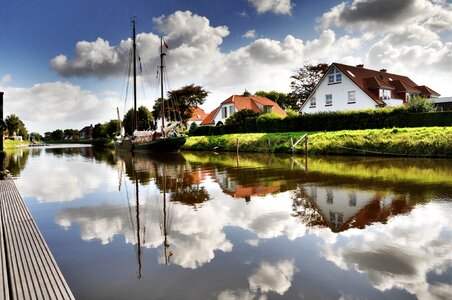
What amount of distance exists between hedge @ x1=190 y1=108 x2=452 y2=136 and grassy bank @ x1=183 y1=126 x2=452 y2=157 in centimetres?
240

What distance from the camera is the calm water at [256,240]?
4.82 metres

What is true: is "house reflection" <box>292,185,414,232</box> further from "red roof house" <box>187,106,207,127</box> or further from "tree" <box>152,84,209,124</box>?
"red roof house" <box>187,106,207,127</box>

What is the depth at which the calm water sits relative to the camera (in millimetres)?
4820

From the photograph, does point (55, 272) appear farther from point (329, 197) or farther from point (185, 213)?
point (329, 197)

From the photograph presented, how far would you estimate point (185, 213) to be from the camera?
30.1ft

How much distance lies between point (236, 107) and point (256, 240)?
1960 inches

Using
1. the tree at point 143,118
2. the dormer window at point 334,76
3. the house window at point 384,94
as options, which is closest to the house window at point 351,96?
the dormer window at point 334,76

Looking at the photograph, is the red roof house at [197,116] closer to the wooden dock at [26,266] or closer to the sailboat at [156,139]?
the sailboat at [156,139]

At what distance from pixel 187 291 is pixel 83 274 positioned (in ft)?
5.75

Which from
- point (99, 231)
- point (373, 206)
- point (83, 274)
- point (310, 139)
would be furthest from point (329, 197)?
point (310, 139)

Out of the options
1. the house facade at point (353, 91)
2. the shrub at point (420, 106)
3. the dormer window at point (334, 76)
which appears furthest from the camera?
the dormer window at point (334, 76)

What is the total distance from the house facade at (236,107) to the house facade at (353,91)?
13.0 metres

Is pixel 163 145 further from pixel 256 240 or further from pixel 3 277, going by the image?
pixel 3 277

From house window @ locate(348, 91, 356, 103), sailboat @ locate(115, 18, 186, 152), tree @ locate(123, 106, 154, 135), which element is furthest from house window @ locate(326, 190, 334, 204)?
tree @ locate(123, 106, 154, 135)
